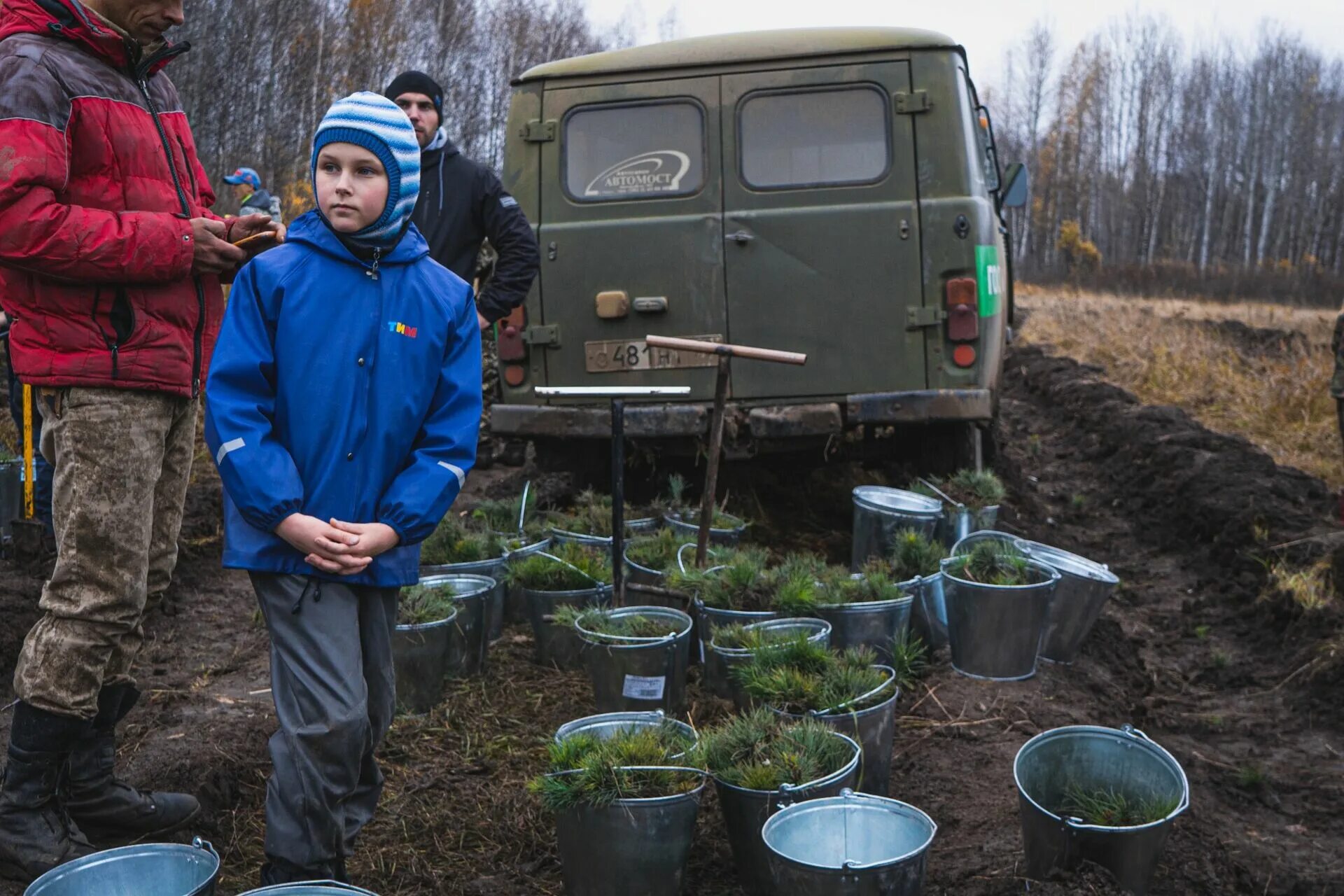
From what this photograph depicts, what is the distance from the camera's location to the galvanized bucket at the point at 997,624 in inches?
166

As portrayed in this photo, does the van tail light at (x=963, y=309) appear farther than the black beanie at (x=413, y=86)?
Yes

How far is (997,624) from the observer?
425 centimetres

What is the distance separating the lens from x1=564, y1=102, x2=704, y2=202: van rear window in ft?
20.4

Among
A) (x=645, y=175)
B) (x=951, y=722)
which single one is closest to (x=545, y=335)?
(x=645, y=175)

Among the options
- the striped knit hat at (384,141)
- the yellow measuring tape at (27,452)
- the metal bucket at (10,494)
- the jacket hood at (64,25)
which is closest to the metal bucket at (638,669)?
the striped knit hat at (384,141)

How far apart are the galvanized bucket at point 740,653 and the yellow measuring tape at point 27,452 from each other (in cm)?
267

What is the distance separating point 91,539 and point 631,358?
3.77 meters

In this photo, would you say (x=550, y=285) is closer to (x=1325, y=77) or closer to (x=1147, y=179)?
(x=1147, y=179)

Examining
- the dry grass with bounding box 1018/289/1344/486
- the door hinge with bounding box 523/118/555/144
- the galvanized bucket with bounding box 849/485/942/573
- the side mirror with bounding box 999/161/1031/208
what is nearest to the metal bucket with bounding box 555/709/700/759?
the galvanized bucket with bounding box 849/485/942/573

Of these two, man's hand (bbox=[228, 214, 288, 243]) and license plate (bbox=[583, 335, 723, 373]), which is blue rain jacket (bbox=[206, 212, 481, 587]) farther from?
license plate (bbox=[583, 335, 723, 373])

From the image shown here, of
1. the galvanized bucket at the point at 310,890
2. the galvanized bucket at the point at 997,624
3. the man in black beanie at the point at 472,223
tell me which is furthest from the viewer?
the man in black beanie at the point at 472,223

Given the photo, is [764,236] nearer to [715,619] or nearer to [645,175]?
[645,175]

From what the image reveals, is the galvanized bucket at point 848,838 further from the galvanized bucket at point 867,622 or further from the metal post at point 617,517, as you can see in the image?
the metal post at point 617,517

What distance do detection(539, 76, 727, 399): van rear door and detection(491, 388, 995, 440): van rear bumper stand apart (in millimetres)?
151
